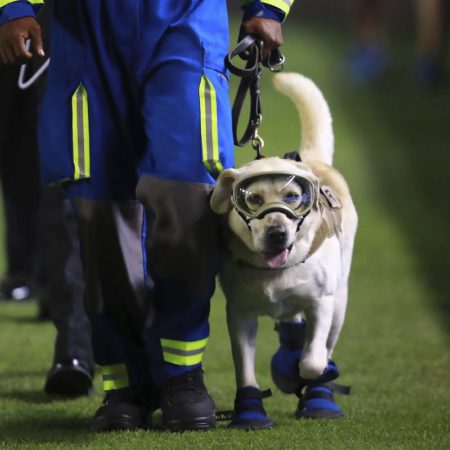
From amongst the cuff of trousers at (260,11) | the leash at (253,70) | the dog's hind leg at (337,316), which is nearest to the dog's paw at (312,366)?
the dog's hind leg at (337,316)

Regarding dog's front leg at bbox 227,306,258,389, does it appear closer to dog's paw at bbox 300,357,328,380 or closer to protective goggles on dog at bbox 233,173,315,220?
dog's paw at bbox 300,357,328,380

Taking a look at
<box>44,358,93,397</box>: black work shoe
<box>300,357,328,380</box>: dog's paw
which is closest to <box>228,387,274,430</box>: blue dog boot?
<box>300,357,328,380</box>: dog's paw

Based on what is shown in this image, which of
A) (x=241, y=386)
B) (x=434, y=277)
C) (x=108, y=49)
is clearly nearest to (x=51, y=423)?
(x=241, y=386)

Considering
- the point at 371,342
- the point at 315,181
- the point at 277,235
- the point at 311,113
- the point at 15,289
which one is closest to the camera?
the point at 277,235

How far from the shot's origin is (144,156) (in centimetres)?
323

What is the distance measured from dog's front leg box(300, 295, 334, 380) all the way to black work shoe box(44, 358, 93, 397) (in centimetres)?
88

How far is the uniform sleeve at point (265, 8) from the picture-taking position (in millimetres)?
3314

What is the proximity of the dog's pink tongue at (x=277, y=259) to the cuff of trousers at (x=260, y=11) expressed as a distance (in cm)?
63

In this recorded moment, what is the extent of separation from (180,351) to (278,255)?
1.22ft

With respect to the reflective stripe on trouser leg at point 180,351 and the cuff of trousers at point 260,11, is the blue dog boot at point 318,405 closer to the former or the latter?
the reflective stripe on trouser leg at point 180,351

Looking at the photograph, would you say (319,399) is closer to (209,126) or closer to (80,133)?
(209,126)

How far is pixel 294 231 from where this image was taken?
10.1 feet

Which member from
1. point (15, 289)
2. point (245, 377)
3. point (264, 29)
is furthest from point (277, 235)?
point (15, 289)

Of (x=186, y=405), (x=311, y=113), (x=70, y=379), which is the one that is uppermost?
(x=311, y=113)
